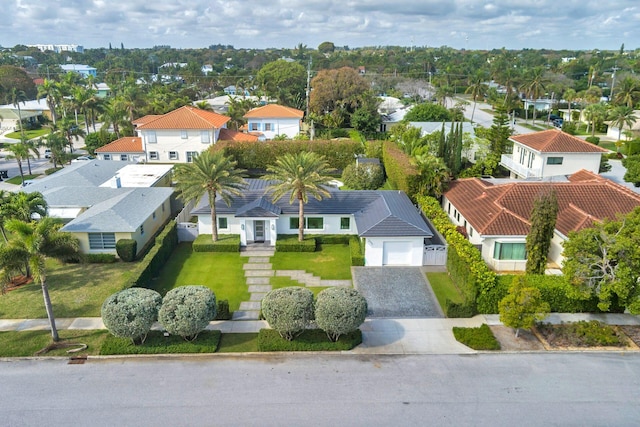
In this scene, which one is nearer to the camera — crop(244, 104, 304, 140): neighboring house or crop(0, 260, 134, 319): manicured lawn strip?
crop(0, 260, 134, 319): manicured lawn strip

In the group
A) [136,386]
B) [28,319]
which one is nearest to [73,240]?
[28,319]

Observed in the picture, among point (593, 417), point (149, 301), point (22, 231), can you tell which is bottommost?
point (593, 417)

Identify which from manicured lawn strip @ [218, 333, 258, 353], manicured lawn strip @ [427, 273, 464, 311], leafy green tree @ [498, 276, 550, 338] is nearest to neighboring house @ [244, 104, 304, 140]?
manicured lawn strip @ [427, 273, 464, 311]

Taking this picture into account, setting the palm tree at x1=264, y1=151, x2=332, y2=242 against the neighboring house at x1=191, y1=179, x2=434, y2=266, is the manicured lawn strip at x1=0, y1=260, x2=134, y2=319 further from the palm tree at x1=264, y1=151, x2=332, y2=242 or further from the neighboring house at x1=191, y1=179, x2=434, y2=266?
the palm tree at x1=264, y1=151, x2=332, y2=242

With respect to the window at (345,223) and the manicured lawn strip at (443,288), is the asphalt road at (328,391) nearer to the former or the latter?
the manicured lawn strip at (443,288)

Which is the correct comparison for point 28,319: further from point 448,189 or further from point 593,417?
point 448,189
